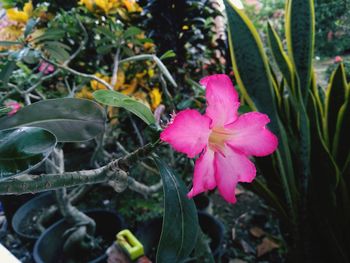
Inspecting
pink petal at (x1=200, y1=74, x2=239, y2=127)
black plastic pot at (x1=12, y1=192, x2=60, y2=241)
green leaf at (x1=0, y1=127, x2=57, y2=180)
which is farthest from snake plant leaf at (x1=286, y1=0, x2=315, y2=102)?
black plastic pot at (x1=12, y1=192, x2=60, y2=241)

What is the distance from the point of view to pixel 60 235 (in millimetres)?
1207

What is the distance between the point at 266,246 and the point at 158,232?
19.0 inches

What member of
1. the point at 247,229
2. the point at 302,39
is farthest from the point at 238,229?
the point at 302,39

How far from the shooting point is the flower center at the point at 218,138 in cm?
35

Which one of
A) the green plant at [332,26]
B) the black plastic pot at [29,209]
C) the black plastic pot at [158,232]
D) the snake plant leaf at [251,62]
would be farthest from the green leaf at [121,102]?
the green plant at [332,26]

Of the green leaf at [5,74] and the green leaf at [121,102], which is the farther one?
the green leaf at [5,74]

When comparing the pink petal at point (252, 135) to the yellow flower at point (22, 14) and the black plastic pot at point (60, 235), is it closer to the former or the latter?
the black plastic pot at point (60, 235)

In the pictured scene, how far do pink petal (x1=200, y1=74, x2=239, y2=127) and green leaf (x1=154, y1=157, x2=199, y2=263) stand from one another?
4.7 inches

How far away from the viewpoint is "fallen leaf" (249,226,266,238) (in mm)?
1430

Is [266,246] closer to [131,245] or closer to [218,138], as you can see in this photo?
[131,245]

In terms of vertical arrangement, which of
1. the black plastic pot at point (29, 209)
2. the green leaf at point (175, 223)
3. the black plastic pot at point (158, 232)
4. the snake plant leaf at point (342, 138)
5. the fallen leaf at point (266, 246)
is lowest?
the black plastic pot at point (29, 209)

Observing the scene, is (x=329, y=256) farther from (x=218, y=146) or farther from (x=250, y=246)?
(x=218, y=146)

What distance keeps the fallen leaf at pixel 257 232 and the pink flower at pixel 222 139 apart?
1186 millimetres

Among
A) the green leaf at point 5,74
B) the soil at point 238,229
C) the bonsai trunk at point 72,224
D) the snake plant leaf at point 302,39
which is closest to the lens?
the green leaf at point 5,74
